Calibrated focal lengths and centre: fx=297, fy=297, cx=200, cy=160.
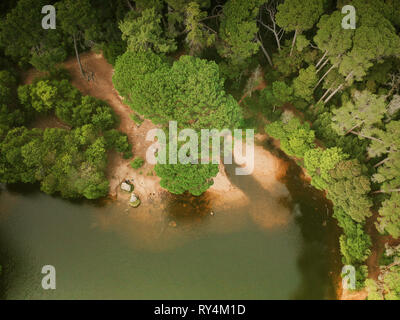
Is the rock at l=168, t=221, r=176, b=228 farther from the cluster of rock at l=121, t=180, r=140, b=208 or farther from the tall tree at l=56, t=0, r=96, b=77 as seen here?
the tall tree at l=56, t=0, r=96, b=77

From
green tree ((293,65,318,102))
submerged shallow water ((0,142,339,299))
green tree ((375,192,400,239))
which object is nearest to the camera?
green tree ((375,192,400,239))

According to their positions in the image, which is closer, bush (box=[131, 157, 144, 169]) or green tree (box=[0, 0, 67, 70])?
green tree (box=[0, 0, 67, 70])

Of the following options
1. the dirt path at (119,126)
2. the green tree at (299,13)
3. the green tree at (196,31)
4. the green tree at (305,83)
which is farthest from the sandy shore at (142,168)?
the green tree at (299,13)

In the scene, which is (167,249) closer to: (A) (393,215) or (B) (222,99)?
(B) (222,99)

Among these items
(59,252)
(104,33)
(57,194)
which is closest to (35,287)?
(59,252)

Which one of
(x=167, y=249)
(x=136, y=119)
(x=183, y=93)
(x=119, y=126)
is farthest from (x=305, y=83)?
(x=167, y=249)

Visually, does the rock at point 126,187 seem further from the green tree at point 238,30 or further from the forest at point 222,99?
the green tree at point 238,30

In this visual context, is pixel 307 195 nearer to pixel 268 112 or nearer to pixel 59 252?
pixel 268 112

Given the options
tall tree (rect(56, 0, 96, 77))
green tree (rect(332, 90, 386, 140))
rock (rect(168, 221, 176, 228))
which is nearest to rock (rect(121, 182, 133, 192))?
rock (rect(168, 221, 176, 228))
